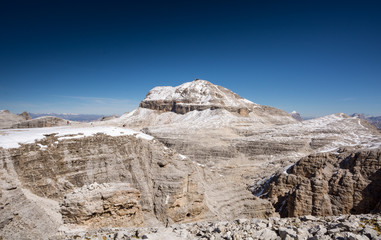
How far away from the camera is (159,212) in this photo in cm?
1936

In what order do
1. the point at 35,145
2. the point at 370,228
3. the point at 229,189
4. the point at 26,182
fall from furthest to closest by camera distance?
1. the point at 229,189
2. the point at 35,145
3. the point at 26,182
4. the point at 370,228

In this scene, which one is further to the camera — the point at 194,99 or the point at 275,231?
the point at 194,99

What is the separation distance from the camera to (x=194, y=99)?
12056cm

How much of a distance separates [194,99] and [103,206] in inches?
4247

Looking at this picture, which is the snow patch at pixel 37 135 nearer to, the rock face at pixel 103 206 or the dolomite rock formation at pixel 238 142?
the rock face at pixel 103 206

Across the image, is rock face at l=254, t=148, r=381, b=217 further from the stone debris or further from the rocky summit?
the stone debris

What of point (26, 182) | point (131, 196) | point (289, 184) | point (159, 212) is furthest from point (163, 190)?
point (289, 184)

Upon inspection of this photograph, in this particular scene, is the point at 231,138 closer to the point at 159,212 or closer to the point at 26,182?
the point at 159,212

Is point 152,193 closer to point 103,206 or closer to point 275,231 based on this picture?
point 103,206

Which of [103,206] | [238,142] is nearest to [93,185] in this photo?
[103,206]

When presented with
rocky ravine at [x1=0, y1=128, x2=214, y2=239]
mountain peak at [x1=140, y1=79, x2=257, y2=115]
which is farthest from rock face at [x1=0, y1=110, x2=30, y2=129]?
rocky ravine at [x1=0, y1=128, x2=214, y2=239]

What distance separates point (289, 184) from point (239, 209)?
13954 mm

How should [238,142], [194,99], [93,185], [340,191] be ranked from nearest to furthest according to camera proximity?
[93,185]
[340,191]
[238,142]
[194,99]

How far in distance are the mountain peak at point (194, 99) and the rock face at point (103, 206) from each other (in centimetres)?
9336
